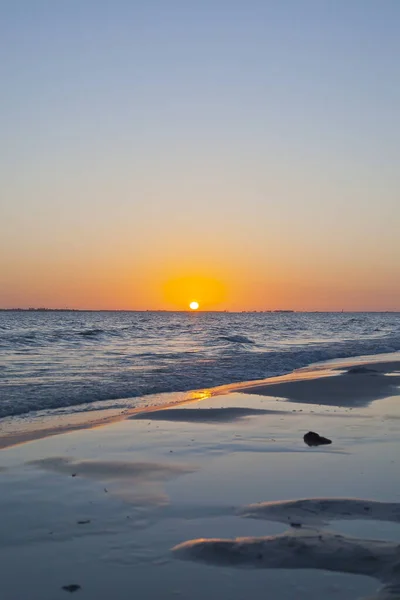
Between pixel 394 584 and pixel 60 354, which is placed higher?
pixel 60 354

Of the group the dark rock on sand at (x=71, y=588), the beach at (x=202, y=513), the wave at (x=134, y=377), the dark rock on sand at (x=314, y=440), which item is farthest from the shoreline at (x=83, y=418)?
the dark rock on sand at (x=71, y=588)

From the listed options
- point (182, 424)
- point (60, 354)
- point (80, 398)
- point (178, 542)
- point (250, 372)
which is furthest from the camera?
point (60, 354)

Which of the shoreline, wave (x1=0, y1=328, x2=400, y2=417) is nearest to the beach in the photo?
the shoreline

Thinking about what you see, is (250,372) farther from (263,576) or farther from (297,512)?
(263,576)

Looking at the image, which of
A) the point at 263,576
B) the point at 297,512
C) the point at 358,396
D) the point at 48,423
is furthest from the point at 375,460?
the point at 358,396

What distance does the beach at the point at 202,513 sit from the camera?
4449 millimetres

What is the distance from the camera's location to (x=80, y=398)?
15062mm

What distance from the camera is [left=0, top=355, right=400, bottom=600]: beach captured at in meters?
4.45

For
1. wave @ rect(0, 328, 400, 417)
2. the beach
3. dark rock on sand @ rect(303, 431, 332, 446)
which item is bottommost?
the beach

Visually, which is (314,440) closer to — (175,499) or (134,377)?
(175,499)

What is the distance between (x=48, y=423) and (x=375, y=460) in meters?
6.38

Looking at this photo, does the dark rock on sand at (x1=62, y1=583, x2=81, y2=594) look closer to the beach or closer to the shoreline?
the beach

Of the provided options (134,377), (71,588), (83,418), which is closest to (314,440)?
(83,418)

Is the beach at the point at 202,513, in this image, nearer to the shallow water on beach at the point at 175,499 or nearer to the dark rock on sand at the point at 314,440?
the shallow water on beach at the point at 175,499
